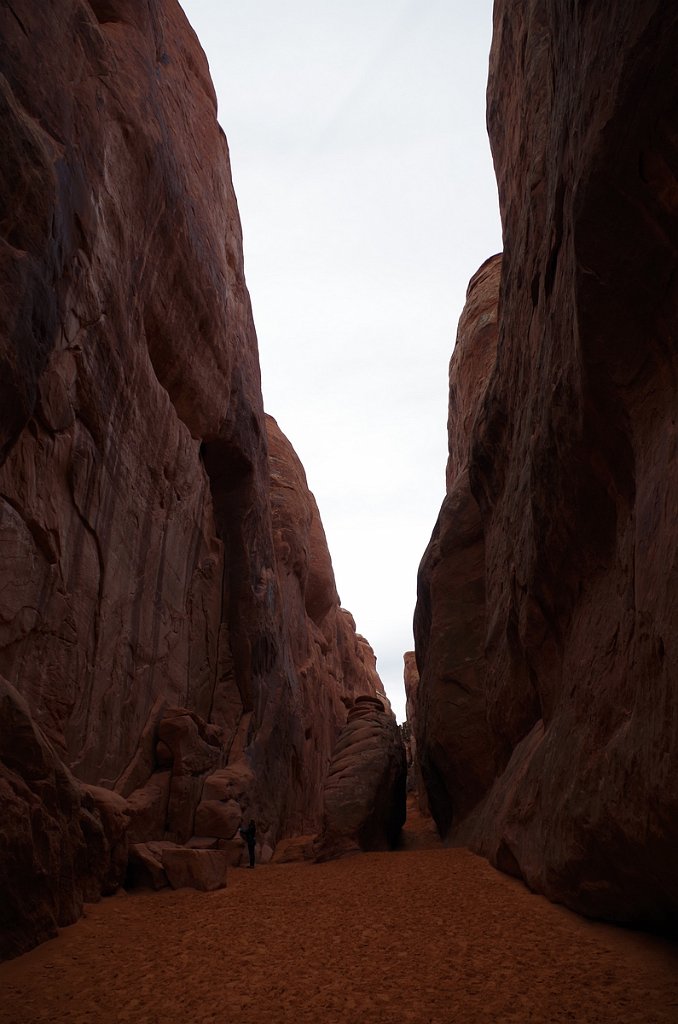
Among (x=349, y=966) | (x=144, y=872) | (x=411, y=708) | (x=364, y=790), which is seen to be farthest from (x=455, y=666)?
(x=411, y=708)

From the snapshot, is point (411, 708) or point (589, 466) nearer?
point (589, 466)

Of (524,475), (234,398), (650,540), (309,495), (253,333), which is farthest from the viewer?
(309,495)

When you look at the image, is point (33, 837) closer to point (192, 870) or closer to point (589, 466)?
point (192, 870)

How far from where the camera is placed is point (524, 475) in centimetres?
1268

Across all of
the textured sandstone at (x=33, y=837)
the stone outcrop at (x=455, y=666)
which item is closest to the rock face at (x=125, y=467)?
the textured sandstone at (x=33, y=837)

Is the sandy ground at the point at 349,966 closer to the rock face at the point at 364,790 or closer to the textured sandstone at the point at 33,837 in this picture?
the textured sandstone at the point at 33,837

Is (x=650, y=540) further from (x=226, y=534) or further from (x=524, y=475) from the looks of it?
(x=226, y=534)

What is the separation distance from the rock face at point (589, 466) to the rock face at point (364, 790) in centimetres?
402

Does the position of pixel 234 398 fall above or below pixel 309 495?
below

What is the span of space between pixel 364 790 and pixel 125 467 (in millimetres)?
10622

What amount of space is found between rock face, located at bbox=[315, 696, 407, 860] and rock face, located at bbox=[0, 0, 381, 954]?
255cm

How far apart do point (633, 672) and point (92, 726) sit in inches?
438

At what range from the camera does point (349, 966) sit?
6.69 metres

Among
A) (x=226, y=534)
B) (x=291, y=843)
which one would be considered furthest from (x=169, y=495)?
(x=291, y=843)
